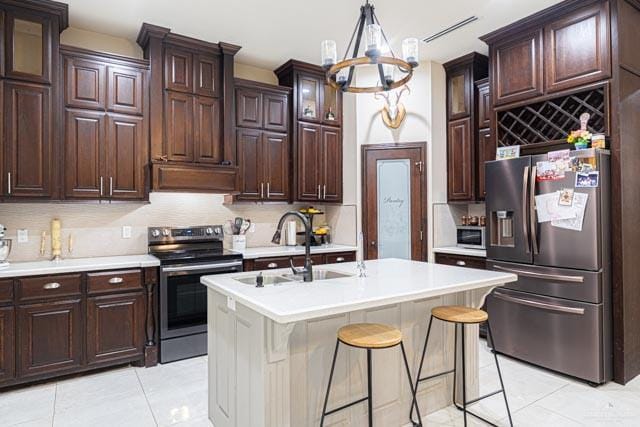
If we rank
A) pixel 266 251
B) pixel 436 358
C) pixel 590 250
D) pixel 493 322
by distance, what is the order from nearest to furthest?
1. pixel 436 358
2. pixel 590 250
3. pixel 493 322
4. pixel 266 251

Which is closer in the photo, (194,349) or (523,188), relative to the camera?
(523,188)

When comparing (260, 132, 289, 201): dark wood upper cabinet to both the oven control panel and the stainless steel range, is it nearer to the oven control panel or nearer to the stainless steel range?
the oven control panel

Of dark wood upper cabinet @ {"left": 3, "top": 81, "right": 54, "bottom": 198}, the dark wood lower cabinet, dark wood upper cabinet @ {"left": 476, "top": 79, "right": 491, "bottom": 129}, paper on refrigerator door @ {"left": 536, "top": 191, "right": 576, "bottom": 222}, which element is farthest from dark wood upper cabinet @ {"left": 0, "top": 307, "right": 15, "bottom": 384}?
dark wood upper cabinet @ {"left": 476, "top": 79, "right": 491, "bottom": 129}

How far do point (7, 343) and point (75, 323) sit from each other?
17.1 inches

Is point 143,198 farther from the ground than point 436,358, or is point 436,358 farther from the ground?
point 143,198

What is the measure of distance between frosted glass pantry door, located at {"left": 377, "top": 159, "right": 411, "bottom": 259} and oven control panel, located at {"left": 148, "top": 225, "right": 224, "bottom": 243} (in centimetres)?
193

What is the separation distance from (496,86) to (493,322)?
7.46ft

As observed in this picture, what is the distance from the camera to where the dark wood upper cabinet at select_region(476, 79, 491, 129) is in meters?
4.29

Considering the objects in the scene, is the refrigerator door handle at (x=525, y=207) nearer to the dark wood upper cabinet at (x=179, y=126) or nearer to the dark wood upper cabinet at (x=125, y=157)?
the dark wood upper cabinet at (x=179, y=126)

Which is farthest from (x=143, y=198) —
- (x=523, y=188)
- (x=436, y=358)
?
(x=523, y=188)

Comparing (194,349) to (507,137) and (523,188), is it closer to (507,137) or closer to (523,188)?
(523,188)

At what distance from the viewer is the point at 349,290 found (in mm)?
2059

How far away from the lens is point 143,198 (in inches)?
146

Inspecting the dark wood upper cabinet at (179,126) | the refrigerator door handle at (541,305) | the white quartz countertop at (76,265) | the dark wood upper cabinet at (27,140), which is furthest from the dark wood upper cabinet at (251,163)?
the refrigerator door handle at (541,305)
